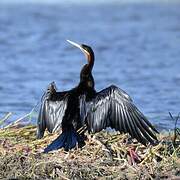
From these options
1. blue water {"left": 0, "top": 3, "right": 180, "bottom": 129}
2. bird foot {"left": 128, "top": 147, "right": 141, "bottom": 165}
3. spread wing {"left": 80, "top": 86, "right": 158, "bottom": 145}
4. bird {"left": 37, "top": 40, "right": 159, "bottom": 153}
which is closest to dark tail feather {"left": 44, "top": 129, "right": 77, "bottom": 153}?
bird {"left": 37, "top": 40, "right": 159, "bottom": 153}

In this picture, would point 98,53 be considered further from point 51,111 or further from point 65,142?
point 65,142

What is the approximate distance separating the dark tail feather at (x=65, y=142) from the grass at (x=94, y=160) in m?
0.06

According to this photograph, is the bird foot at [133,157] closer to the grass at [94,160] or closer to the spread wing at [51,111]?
the grass at [94,160]

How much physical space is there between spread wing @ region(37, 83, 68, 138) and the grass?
0.14 metres

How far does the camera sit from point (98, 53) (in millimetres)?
18531

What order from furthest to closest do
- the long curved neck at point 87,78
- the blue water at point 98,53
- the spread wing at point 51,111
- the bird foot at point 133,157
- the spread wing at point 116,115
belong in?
the blue water at point 98,53
the long curved neck at point 87,78
the spread wing at point 51,111
the spread wing at point 116,115
the bird foot at point 133,157

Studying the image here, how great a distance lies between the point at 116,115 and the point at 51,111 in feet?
1.98

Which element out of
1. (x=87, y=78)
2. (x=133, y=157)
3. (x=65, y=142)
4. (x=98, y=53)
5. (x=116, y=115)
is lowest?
(x=133, y=157)

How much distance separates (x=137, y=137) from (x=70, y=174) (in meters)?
0.78

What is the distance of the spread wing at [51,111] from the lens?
8.05 meters

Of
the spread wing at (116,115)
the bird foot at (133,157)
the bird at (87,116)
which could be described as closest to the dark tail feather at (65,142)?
the bird at (87,116)

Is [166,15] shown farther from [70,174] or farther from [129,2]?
[70,174]

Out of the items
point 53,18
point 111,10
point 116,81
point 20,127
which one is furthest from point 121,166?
point 111,10

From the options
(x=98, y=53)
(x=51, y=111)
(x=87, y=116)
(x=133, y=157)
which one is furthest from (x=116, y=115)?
(x=98, y=53)
